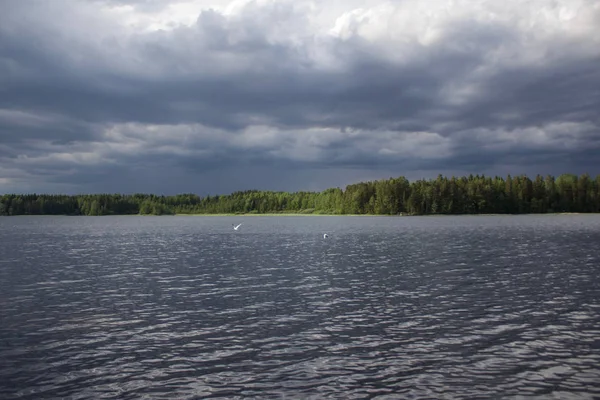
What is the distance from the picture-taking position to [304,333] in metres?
30.5

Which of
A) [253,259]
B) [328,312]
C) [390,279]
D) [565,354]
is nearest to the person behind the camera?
[565,354]

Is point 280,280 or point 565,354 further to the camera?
point 280,280

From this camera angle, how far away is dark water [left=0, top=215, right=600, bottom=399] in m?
21.8

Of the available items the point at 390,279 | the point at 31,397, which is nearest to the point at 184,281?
the point at 390,279

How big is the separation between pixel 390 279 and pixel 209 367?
3125 cm

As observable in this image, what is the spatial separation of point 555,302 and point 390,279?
16.8 m

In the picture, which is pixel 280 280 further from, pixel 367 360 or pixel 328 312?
pixel 367 360

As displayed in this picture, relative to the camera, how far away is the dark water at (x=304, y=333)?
21766 mm

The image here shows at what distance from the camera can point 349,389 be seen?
21.2 meters

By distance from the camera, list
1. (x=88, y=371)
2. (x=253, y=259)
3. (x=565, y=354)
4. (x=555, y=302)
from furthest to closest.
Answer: (x=253, y=259), (x=555, y=302), (x=565, y=354), (x=88, y=371)

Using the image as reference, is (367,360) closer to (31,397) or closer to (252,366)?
(252,366)

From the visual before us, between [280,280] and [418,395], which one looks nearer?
[418,395]

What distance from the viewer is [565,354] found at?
1005 inches

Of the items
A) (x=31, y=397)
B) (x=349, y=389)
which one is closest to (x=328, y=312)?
(x=349, y=389)
